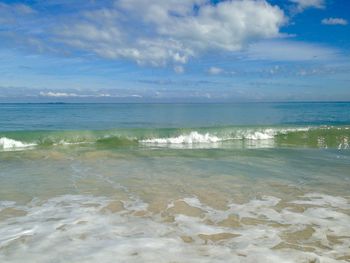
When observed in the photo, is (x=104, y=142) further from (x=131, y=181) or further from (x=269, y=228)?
(x=269, y=228)

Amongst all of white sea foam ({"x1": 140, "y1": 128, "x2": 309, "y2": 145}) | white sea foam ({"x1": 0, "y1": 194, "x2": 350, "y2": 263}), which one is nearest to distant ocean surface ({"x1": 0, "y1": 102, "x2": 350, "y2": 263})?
white sea foam ({"x1": 0, "y1": 194, "x2": 350, "y2": 263})

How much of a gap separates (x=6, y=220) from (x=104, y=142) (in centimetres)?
1576

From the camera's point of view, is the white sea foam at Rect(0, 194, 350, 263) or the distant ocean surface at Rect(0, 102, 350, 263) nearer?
the white sea foam at Rect(0, 194, 350, 263)

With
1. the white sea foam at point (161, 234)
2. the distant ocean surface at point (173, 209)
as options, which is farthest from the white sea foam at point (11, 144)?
the white sea foam at point (161, 234)

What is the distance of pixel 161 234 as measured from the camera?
5.41 meters

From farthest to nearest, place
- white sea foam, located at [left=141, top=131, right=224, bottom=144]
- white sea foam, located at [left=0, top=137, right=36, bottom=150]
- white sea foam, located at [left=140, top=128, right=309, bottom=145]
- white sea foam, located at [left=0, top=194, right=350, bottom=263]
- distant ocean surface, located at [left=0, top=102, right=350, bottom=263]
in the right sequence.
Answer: white sea foam, located at [left=140, top=128, right=309, bottom=145] → white sea foam, located at [left=141, top=131, right=224, bottom=144] → white sea foam, located at [left=0, top=137, right=36, bottom=150] → distant ocean surface, located at [left=0, top=102, right=350, bottom=263] → white sea foam, located at [left=0, top=194, right=350, bottom=263]

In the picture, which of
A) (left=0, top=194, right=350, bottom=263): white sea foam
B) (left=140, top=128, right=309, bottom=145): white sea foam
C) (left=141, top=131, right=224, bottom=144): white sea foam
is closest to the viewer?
(left=0, top=194, right=350, bottom=263): white sea foam

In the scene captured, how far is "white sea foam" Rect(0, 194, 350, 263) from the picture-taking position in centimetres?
462

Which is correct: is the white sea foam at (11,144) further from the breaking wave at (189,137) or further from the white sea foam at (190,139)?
the white sea foam at (190,139)

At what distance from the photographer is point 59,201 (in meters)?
7.22

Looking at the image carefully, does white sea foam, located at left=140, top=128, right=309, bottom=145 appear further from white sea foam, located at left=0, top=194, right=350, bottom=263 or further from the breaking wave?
white sea foam, located at left=0, top=194, right=350, bottom=263

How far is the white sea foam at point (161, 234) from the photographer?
4.62 metres

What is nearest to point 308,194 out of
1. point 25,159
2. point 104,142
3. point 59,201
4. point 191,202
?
point 191,202

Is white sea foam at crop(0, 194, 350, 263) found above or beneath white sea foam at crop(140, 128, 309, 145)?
beneath
